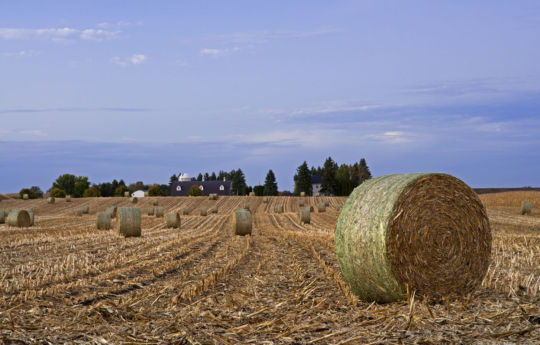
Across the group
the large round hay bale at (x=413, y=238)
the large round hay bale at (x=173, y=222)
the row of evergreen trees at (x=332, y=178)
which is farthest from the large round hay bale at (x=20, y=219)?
the row of evergreen trees at (x=332, y=178)

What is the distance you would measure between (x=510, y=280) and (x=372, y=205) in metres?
2.97

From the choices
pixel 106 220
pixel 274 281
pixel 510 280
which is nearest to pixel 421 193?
pixel 510 280

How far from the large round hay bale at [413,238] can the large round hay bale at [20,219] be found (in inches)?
1025

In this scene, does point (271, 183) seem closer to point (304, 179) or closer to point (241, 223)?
point (304, 179)

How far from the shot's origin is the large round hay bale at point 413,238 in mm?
8336

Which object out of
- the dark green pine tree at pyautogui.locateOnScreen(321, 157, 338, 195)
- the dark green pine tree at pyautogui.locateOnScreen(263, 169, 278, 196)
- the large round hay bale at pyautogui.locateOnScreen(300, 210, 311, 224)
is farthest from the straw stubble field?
the dark green pine tree at pyautogui.locateOnScreen(263, 169, 278, 196)

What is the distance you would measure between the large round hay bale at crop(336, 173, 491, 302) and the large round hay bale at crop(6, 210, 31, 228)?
26023 millimetres

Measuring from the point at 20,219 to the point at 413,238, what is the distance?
27.1m

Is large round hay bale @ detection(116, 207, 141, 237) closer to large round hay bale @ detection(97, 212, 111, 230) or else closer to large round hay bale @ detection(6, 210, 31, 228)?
large round hay bale @ detection(97, 212, 111, 230)

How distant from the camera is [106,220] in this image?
27.7 meters

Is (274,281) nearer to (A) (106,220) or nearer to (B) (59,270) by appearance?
(B) (59,270)

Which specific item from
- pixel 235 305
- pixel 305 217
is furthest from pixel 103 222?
pixel 235 305

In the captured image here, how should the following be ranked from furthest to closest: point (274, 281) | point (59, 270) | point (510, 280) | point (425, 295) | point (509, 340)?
1. point (59, 270)
2. point (274, 281)
3. point (510, 280)
4. point (425, 295)
5. point (509, 340)

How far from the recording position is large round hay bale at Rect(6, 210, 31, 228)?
30578 mm
